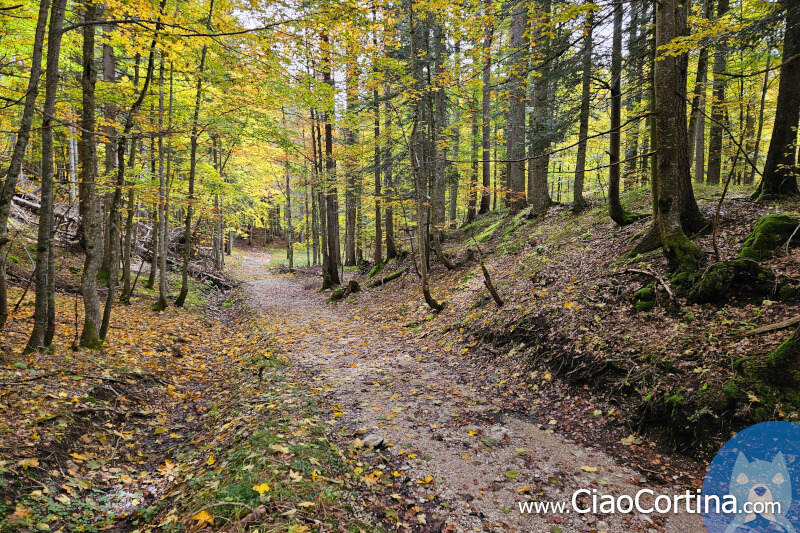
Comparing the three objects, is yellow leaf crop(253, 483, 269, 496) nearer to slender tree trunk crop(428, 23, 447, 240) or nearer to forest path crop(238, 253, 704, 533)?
forest path crop(238, 253, 704, 533)

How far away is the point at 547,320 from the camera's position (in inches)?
253

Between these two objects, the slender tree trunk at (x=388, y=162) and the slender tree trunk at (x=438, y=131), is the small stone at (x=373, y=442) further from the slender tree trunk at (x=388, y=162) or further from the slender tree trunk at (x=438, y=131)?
the slender tree trunk at (x=388, y=162)

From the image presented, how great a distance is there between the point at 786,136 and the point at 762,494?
688cm

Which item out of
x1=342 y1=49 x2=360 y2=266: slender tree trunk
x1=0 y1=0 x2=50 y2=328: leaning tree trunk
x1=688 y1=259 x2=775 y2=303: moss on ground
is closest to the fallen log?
x1=342 y1=49 x2=360 y2=266: slender tree trunk

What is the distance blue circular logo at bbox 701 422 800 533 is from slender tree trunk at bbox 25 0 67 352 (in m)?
8.74

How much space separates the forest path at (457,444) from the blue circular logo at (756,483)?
0.30 meters

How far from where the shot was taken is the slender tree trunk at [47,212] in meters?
5.04

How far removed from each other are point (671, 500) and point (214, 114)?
13.2 m

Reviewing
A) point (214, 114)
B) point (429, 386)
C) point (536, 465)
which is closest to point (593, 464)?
point (536, 465)

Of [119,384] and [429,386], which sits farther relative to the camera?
[429,386]

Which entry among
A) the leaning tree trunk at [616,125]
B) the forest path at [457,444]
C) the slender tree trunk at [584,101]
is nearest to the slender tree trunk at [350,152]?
the slender tree trunk at [584,101]

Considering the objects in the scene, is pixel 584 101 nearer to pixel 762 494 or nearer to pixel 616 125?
pixel 616 125

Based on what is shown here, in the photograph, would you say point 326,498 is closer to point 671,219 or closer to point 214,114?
point 671,219

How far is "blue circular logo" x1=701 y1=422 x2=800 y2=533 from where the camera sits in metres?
2.97
